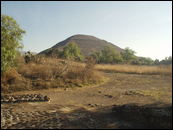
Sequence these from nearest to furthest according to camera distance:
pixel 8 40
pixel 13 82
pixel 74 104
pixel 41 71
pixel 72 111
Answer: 1. pixel 72 111
2. pixel 74 104
3. pixel 8 40
4. pixel 13 82
5. pixel 41 71

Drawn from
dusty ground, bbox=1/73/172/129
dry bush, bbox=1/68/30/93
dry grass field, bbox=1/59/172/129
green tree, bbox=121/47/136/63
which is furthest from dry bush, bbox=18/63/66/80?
green tree, bbox=121/47/136/63

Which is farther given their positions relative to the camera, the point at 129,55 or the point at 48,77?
the point at 129,55

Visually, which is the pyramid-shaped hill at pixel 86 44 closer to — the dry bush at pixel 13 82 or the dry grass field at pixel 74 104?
the dry grass field at pixel 74 104

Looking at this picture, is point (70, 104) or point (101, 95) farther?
point (101, 95)

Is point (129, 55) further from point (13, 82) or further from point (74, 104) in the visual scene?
point (74, 104)

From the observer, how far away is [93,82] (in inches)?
575

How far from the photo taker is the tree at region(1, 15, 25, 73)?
998 centimetres

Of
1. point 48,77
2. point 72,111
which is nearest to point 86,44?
point 48,77

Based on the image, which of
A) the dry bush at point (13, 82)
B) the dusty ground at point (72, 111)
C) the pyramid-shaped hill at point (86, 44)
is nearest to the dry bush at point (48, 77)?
the dry bush at point (13, 82)

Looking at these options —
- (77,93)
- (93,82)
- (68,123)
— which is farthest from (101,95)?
(68,123)

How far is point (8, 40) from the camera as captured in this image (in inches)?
413

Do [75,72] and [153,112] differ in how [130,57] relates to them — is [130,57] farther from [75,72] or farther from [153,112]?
[153,112]

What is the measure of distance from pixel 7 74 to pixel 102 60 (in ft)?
101

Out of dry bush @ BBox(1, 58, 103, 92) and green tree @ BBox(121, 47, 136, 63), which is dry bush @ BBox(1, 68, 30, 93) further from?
green tree @ BBox(121, 47, 136, 63)
